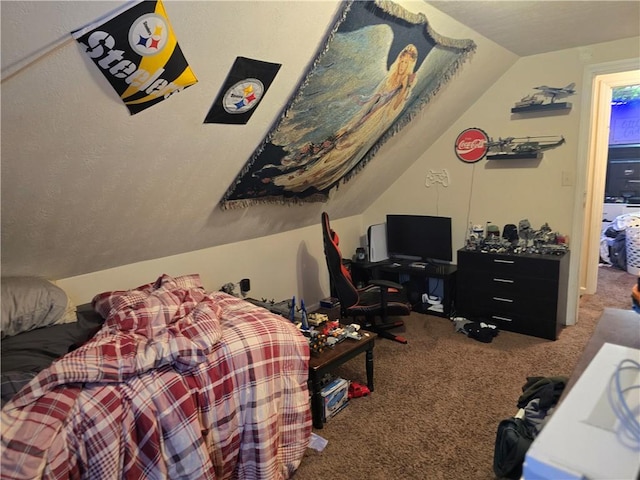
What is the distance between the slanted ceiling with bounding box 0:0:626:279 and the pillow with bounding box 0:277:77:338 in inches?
6.5

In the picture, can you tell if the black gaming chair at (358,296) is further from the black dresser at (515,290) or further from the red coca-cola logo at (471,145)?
the red coca-cola logo at (471,145)

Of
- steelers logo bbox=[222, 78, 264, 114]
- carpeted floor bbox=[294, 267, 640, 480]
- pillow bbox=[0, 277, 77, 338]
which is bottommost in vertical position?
carpeted floor bbox=[294, 267, 640, 480]

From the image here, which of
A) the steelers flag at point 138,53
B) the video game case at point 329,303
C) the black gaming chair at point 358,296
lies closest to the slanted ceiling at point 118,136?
the steelers flag at point 138,53

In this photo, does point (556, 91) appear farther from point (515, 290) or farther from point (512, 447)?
point (512, 447)

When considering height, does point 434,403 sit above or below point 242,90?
below

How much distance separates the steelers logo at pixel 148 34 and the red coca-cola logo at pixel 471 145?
121 inches

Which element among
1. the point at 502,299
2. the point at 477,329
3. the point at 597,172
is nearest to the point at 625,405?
the point at 477,329

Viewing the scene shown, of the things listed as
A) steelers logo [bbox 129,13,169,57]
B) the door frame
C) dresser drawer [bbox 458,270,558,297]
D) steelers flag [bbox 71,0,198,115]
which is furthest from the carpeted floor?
steelers logo [bbox 129,13,169,57]

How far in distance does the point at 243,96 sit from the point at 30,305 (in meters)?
1.50

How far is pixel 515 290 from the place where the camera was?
136 inches

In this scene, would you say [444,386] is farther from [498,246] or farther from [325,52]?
[325,52]

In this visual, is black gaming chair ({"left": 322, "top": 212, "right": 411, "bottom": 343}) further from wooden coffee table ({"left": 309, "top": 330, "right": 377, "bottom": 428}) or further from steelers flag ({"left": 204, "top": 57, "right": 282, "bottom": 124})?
steelers flag ({"left": 204, "top": 57, "right": 282, "bottom": 124})

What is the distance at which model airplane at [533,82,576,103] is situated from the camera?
11.0 feet

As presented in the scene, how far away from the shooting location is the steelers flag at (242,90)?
1892 millimetres
